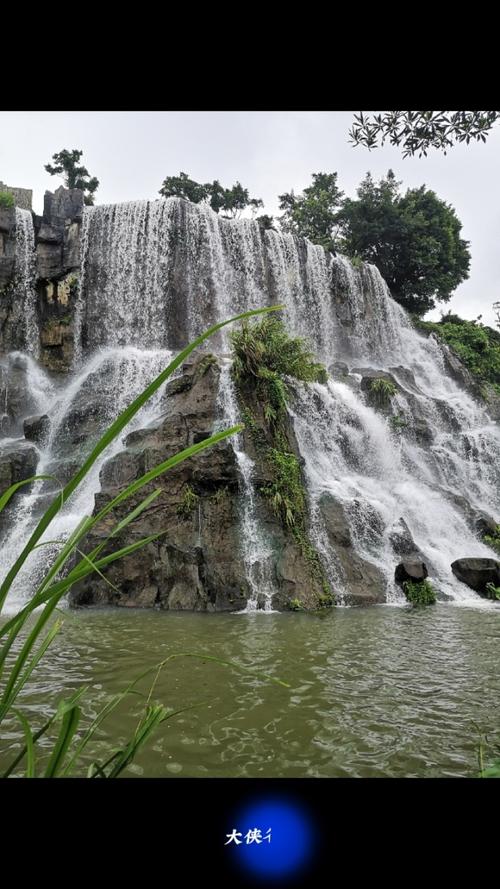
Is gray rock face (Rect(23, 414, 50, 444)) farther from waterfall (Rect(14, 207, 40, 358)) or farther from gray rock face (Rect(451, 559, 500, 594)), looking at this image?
gray rock face (Rect(451, 559, 500, 594))

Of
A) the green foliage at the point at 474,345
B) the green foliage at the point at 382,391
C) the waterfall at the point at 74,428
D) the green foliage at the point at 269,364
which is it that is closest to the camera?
the waterfall at the point at 74,428

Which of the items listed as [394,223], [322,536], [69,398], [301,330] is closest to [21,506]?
[69,398]

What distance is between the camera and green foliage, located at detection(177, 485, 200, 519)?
8484mm

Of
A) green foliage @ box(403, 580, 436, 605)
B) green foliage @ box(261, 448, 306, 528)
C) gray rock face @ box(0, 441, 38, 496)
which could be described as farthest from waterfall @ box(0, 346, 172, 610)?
green foliage @ box(403, 580, 436, 605)

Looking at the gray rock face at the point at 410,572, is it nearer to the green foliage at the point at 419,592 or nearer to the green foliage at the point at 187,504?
the green foliage at the point at 419,592

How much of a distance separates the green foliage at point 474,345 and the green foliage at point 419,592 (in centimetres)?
1335

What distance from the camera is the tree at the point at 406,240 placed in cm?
2550

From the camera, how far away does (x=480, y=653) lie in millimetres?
4891

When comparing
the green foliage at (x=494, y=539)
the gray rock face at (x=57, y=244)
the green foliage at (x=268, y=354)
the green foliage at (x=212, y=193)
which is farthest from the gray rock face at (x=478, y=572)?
the green foliage at (x=212, y=193)

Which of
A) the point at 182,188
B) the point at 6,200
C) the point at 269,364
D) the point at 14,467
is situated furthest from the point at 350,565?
the point at 182,188
